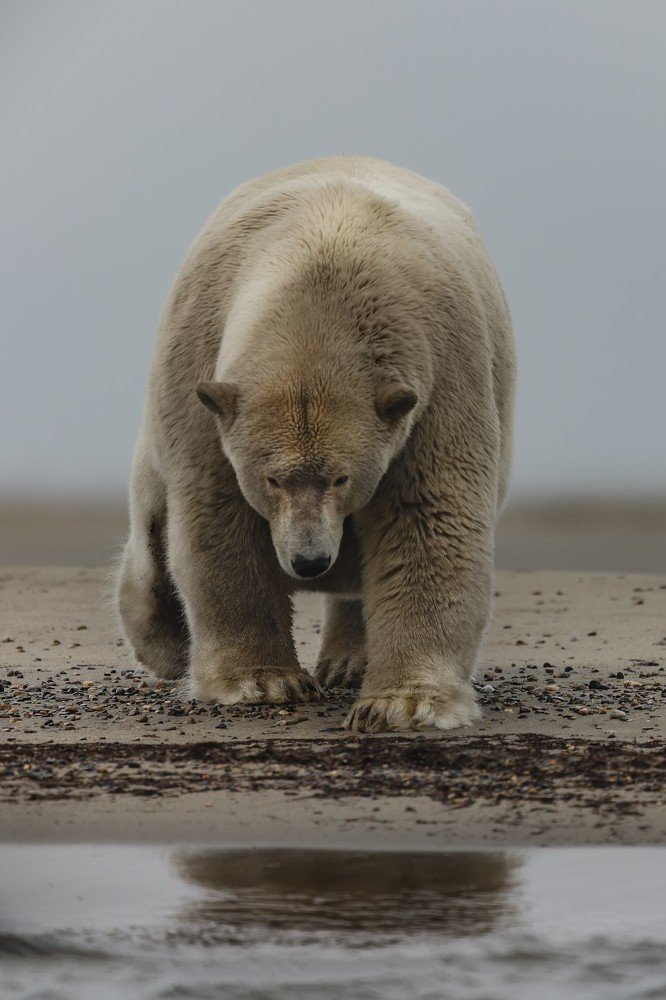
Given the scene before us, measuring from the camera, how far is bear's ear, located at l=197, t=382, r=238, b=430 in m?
6.45

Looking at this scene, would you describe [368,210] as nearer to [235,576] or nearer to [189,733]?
[235,576]

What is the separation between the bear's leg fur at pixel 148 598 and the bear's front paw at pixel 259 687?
112 centimetres

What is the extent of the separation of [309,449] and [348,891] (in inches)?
87.6

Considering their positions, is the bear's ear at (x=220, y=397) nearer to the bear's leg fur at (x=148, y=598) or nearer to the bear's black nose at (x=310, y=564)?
the bear's black nose at (x=310, y=564)

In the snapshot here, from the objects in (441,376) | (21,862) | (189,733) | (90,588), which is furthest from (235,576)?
(90,588)

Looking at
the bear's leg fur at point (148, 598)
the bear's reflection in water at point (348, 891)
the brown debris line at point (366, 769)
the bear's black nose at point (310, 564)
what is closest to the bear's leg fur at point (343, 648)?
the bear's leg fur at point (148, 598)

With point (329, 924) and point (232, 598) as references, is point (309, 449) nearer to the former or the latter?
point (232, 598)

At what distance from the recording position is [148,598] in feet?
27.9

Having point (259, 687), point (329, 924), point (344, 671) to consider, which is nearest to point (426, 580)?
point (259, 687)

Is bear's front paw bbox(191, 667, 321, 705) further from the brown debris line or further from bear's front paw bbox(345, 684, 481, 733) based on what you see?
the brown debris line

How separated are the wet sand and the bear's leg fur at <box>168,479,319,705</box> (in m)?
0.15

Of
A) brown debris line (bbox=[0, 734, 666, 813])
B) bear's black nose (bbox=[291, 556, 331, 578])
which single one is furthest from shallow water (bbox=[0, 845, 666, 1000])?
bear's black nose (bbox=[291, 556, 331, 578])

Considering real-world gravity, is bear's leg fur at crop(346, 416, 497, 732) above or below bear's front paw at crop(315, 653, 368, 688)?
above

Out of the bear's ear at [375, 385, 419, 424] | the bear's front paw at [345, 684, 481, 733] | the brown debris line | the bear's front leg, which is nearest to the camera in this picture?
the brown debris line
